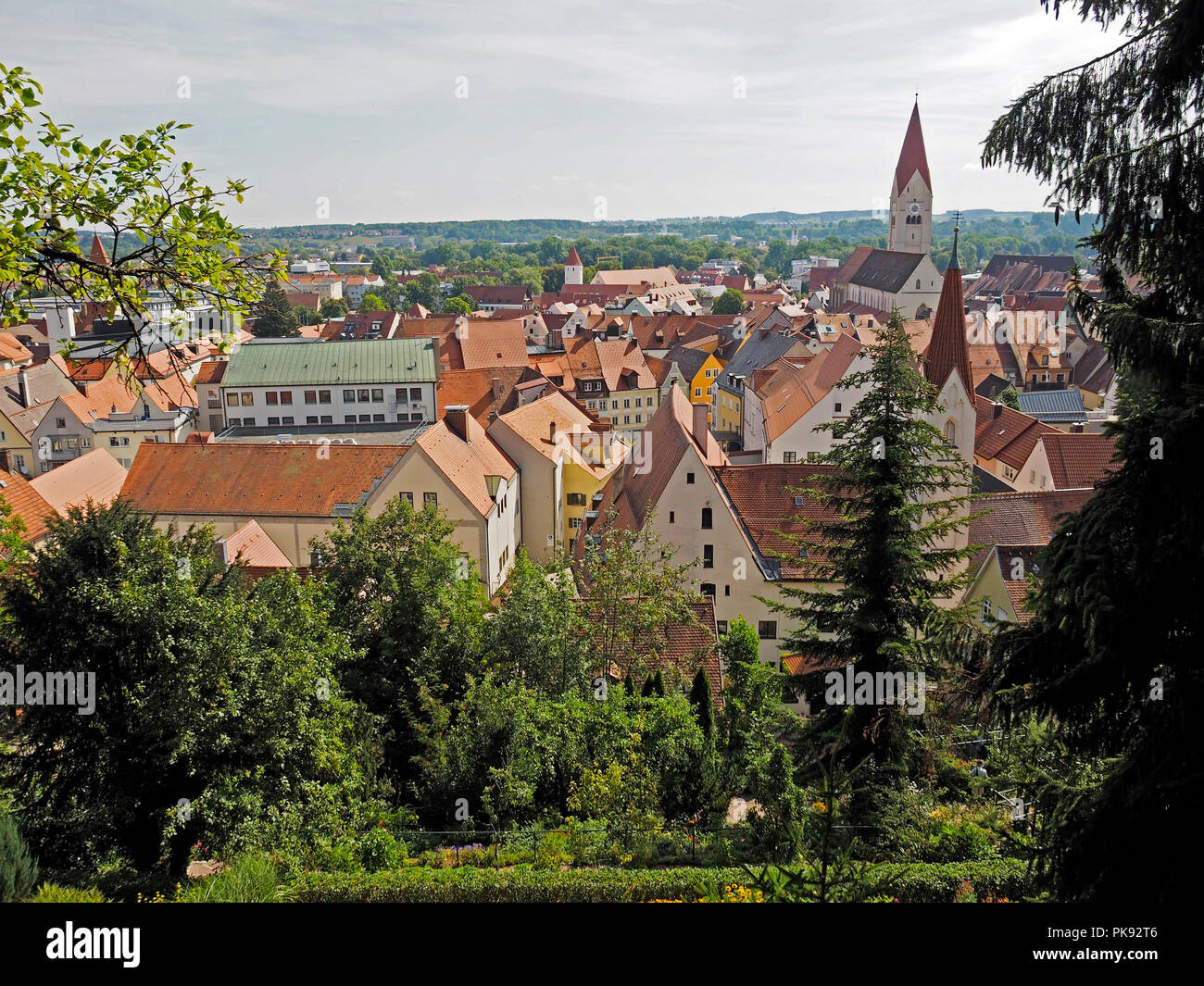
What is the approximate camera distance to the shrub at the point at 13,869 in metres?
8.06

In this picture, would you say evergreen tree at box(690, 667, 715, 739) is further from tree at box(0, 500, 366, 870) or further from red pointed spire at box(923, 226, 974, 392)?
red pointed spire at box(923, 226, 974, 392)

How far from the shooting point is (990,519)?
3281 cm

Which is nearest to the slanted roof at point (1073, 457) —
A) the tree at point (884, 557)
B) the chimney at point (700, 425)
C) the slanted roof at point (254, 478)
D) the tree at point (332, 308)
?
the chimney at point (700, 425)

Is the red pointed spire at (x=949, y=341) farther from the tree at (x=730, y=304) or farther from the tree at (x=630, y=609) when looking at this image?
the tree at (x=730, y=304)

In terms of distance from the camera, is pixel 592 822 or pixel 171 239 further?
pixel 592 822

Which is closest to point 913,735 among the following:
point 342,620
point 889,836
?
point 889,836

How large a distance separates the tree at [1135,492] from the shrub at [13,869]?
800 centimetres

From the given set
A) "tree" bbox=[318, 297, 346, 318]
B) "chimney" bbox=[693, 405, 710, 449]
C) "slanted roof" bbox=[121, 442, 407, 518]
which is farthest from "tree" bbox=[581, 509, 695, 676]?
"tree" bbox=[318, 297, 346, 318]

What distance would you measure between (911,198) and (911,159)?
487cm

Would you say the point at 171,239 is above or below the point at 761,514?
above

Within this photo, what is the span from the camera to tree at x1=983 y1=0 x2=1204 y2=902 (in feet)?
21.1
